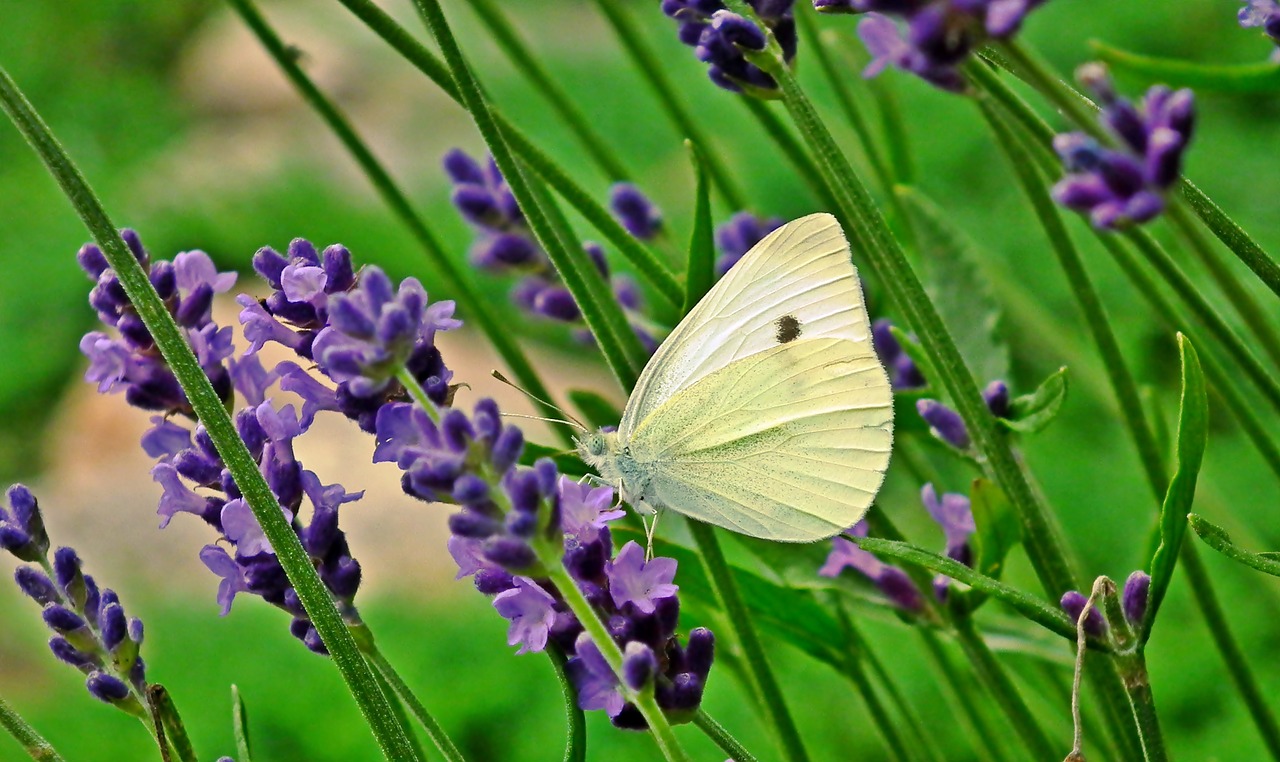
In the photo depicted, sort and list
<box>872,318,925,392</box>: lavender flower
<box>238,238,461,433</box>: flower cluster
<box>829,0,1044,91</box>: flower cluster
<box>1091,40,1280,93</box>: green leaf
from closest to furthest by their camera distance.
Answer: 1. <box>829,0,1044,91</box>: flower cluster
2. <box>238,238,461,433</box>: flower cluster
3. <box>1091,40,1280,93</box>: green leaf
4. <box>872,318,925,392</box>: lavender flower

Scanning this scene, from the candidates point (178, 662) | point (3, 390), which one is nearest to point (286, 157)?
point (3, 390)

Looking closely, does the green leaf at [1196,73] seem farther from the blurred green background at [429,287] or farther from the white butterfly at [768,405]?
the blurred green background at [429,287]

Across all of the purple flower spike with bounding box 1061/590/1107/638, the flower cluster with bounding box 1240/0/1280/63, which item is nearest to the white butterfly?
the purple flower spike with bounding box 1061/590/1107/638

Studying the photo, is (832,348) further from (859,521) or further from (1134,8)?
(1134,8)

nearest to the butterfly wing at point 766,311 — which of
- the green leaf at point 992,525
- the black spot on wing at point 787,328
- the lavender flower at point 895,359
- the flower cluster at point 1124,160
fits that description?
the black spot on wing at point 787,328

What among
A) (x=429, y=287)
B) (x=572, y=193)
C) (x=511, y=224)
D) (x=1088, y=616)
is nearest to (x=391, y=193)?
(x=511, y=224)

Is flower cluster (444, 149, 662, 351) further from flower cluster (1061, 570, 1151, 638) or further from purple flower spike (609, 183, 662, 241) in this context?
flower cluster (1061, 570, 1151, 638)
